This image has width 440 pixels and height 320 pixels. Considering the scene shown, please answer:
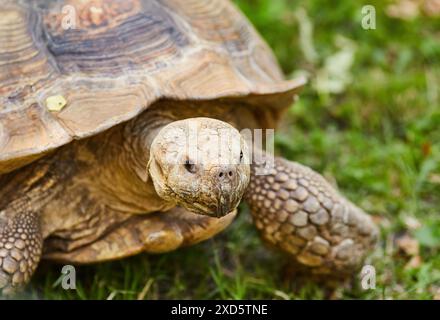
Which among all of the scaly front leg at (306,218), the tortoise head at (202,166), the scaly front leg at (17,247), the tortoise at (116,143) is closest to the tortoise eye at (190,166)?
the tortoise head at (202,166)

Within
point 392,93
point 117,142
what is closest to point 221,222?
point 117,142

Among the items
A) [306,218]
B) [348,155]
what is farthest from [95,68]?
[348,155]

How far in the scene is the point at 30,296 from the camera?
13.9 ft

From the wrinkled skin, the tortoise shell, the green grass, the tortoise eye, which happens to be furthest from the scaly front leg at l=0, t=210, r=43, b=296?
the tortoise eye

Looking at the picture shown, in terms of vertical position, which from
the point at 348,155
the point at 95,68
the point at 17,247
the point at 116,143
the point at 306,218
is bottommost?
the point at 348,155

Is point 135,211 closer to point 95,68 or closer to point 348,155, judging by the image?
point 95,68

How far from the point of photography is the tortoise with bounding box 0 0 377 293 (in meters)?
3.85

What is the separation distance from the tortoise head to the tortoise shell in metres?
0.42

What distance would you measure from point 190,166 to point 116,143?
3.06 feet

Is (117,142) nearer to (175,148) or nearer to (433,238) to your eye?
(175,148)

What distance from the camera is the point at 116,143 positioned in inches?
163

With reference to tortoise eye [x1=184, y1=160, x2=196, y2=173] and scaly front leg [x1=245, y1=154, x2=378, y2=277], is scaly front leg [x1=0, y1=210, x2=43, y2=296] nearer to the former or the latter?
tortoise eye [x1=184, y1=160, x2=196, y2=173]

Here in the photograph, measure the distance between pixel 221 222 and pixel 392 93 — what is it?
2514mm

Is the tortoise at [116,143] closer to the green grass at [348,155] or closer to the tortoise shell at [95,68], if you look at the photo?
the tortoise shell at [95,68]
